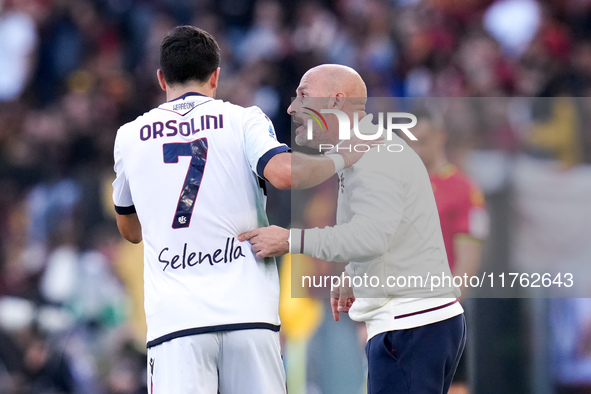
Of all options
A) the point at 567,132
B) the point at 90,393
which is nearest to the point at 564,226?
the point at 567,132

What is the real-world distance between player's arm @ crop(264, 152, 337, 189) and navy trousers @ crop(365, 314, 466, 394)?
768 mm

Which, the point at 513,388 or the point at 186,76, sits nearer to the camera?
the point at 186,76

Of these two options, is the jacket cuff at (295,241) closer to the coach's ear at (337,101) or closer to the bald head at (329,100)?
the bald head at (329,100)

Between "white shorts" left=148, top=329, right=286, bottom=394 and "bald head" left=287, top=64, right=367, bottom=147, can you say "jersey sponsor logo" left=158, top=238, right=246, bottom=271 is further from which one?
"bald head" left=287, top=64, right=367, bottom=147

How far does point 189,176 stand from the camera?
12.4 ft

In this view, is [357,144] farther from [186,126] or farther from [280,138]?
[280,138]

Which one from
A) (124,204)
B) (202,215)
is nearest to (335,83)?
(202,215)

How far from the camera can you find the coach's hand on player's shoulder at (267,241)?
3.77 metres

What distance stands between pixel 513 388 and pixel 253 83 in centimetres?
458

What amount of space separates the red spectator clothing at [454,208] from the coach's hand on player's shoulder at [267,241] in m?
2.12

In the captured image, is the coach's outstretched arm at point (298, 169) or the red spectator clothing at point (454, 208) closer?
the coach's outstretched arm at point (298, 169)

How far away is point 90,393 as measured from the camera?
7.62 meters

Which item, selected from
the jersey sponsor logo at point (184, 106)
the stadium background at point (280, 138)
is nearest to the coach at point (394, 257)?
the jersey sponsor logo at point (184, 106)

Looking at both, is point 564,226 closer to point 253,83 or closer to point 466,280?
point 466,280
